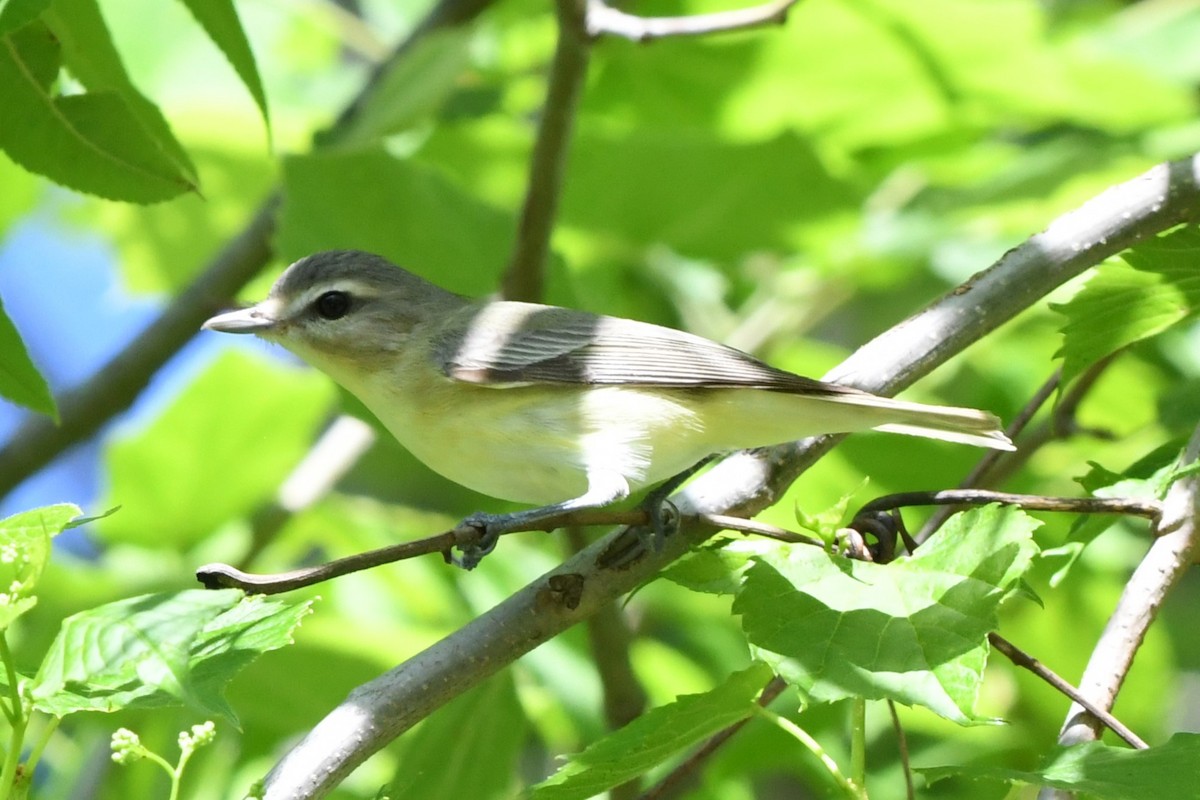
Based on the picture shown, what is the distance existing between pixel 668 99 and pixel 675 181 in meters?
0.64

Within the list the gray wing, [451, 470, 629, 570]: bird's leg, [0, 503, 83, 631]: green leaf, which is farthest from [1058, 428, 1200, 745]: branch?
[0, 503, 83, 631]: green leaf

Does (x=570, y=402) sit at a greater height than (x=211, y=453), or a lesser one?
greater

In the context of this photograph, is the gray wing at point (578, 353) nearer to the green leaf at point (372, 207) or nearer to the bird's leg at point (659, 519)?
the green leaf at point (372, 207)

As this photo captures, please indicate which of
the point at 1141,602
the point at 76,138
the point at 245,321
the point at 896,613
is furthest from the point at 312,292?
the point at 1141,602

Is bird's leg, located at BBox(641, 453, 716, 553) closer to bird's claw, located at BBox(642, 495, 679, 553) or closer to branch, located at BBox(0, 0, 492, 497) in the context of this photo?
bird's claw, located at BBox(642, 495, 679, 553)

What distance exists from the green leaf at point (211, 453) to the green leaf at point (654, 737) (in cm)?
264

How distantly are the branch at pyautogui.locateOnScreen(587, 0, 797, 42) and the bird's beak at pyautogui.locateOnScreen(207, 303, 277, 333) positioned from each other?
1.04 m

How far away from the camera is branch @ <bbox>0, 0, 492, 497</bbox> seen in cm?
411

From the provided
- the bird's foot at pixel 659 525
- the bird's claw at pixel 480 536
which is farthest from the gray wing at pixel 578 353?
the bird's foot at pixel 659 525

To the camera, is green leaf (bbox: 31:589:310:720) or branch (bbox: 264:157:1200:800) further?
branch (bbox: 264:157:1200:800)

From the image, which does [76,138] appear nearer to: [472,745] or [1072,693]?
[472,745]

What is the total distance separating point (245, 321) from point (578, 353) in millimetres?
831

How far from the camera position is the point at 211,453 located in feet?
13.7

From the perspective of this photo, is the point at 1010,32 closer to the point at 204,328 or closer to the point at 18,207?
the point at 204,328
